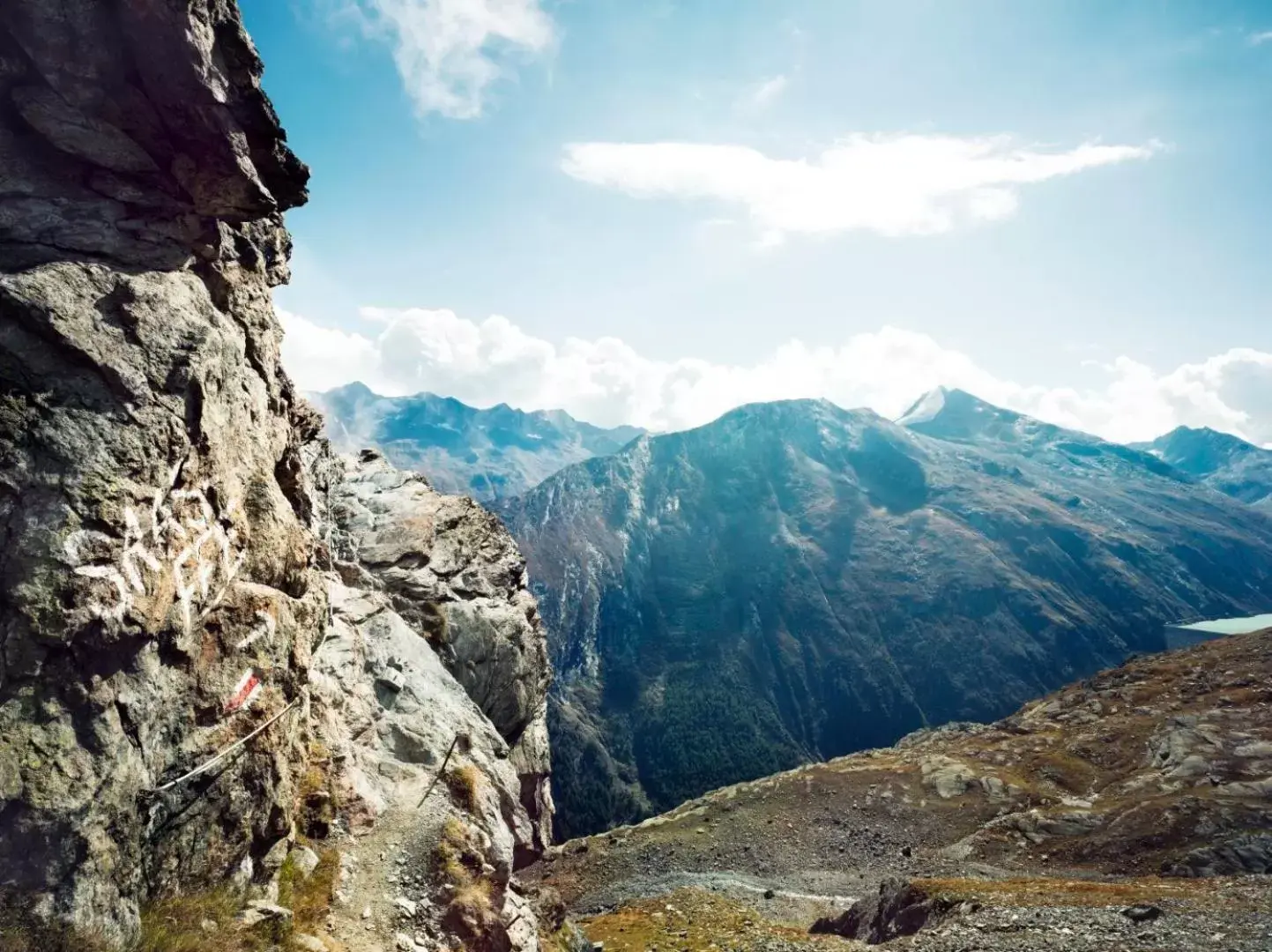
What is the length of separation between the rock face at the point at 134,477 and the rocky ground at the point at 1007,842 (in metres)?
32.6

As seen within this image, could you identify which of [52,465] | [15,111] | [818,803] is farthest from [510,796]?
[818,803]

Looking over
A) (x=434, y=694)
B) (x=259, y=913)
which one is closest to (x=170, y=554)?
(x=259, y=913)

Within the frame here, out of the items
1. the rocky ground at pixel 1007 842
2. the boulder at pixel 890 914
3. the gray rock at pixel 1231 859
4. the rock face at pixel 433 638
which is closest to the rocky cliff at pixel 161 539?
the rock face at pixel 433 638

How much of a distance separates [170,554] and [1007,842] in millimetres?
76816

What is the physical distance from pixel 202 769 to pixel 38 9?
22.3 m

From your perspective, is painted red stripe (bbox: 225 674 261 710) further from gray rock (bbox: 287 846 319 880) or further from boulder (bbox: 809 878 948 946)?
boulder (bbox: 809 878 948 946)

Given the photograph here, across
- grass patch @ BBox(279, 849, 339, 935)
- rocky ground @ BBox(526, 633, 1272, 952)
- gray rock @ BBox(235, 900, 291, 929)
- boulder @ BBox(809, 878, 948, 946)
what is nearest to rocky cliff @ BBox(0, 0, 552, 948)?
gray rock @ BBox(235, 900, 291, 929)

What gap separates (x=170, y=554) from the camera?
18.6m

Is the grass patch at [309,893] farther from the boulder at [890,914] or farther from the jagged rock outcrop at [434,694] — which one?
the boulder at [890,914]

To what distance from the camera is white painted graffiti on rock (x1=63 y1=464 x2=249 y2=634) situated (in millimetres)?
16125

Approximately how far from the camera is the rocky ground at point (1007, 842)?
33188mm

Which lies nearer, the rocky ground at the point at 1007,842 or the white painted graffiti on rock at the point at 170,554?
the white painted graffiti on rock at the point at 170,554

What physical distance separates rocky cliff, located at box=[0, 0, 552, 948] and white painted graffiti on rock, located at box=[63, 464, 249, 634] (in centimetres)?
7

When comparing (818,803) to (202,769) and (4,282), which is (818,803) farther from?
(4,282)
